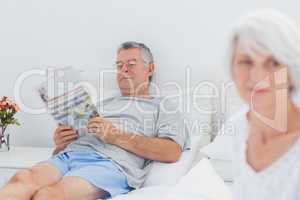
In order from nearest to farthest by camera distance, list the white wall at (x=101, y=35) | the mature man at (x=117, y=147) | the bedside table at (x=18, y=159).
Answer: the mature man at (x=117, y=147)
the bedside table at (x=18, y=159)
the white wall at (x=101, y=35)

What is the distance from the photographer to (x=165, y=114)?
6.48ft

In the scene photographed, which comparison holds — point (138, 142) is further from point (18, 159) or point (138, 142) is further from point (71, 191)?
point (18, 159)

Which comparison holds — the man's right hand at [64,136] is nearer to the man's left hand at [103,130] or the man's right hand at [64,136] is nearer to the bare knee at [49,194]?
the man's left hand at [103,130]

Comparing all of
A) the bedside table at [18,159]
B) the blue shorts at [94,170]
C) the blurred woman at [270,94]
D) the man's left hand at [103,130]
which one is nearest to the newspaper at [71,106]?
the man's left hand at [103,130]

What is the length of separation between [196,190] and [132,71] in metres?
0.83

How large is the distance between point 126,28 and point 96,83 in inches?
12.8

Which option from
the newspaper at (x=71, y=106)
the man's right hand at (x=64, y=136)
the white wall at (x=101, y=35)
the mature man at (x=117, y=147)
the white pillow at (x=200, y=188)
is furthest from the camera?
the white wall at (x=101, y=35)

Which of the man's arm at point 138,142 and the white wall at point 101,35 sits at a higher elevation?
the white wall at point 101,35

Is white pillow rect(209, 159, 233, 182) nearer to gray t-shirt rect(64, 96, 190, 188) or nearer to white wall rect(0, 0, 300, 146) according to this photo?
gray t-shirt rect(64, 96, 190, 188)

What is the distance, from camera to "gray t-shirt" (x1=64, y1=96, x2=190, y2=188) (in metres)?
1.84

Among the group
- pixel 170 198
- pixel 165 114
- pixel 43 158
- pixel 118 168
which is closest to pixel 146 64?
pixel 165 114

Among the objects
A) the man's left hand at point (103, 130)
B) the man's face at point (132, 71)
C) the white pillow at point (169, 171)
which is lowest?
the white pillow at point (169, 171)

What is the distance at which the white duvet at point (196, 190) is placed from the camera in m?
1.32

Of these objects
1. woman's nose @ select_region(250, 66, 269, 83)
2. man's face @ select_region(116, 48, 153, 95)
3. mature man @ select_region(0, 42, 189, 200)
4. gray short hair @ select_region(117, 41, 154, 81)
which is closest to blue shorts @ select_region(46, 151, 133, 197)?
mature man @ select_region(0, 42, 189, 200)
